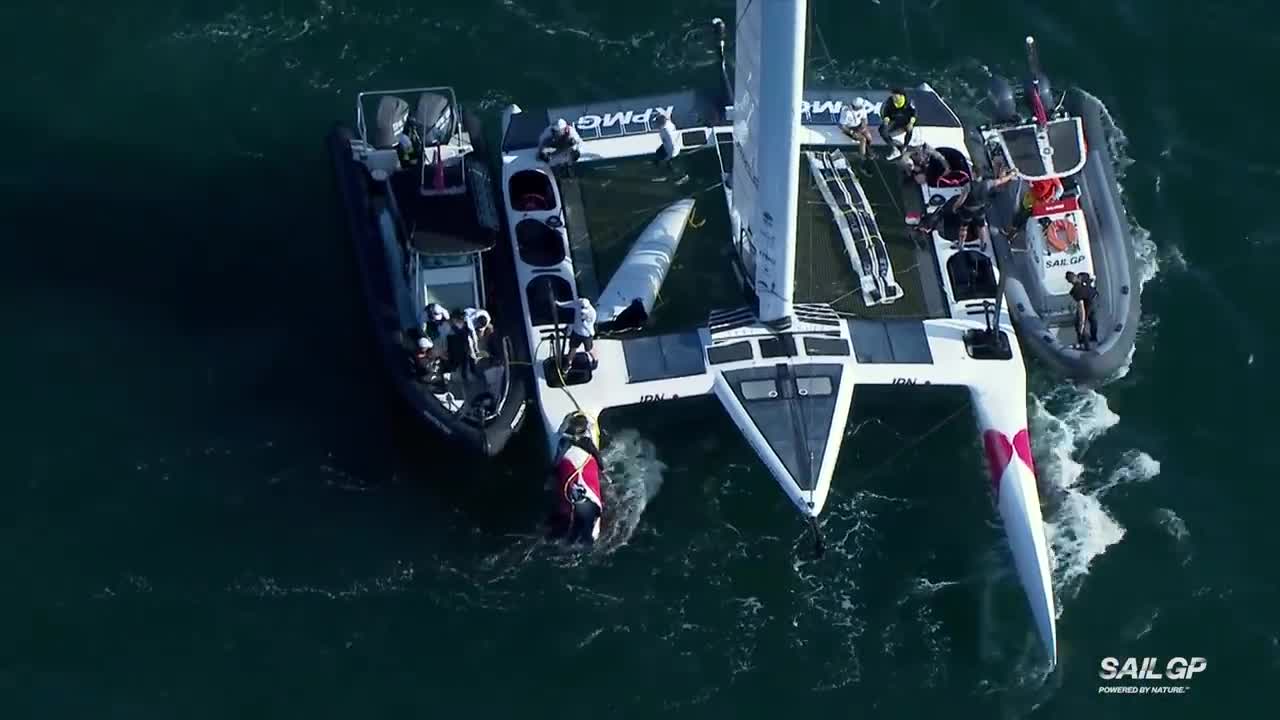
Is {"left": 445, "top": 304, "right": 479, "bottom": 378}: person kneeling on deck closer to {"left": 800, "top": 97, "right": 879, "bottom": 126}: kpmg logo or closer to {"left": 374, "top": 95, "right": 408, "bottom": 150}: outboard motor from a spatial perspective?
{"left": 374, "top": 95, "right": 408, "bottom": 150}: outboard motor

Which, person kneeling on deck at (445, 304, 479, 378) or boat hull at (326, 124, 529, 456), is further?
person kneeling on deck at (445, 304, 479, 378)

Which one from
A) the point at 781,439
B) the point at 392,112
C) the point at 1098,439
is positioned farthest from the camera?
the point at 392,112

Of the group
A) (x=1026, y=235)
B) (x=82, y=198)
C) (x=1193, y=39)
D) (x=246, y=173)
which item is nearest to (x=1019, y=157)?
(x=1026, y=235)

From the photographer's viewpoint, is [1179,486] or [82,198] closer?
[1179,486]

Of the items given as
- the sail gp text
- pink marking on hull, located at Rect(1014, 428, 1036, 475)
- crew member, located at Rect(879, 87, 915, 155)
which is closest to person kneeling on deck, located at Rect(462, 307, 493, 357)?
crew member, located at Rect(879, 87, 915, 155)

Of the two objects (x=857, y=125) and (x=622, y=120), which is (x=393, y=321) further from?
(x=857, y=125)

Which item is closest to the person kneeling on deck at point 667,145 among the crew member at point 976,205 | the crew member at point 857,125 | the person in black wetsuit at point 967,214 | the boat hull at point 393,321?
the crew member at point 857,125

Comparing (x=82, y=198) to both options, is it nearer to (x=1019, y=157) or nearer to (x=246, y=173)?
(x=246, y=173)

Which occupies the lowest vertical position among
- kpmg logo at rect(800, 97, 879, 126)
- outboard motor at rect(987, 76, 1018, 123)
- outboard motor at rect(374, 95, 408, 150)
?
outboard motor at rect(987, 76, 1018, 123)
